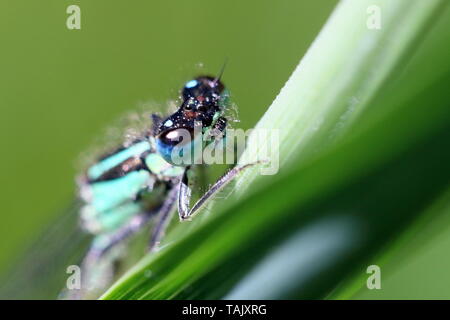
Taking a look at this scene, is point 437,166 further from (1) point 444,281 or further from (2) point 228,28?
(2) point 228,28

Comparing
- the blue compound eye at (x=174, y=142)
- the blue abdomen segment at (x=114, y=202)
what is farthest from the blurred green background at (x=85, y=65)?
the blue compound eye at (x=174, y=142)

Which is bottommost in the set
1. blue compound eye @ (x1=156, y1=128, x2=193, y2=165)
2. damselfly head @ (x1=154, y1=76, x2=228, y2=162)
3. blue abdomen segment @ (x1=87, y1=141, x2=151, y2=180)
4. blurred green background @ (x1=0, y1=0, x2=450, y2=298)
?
blue compound eye @ (x1=156, y1=128, x2=193, y2=165)

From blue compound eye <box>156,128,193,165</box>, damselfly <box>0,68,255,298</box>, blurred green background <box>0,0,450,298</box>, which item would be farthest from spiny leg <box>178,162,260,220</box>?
blurred green background <box>0,0,450,298</box>

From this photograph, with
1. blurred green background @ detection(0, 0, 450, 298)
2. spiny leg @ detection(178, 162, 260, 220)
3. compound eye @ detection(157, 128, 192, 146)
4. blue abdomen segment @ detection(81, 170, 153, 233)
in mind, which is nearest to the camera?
spiny leg @ detection(178, 162, 260, 220)

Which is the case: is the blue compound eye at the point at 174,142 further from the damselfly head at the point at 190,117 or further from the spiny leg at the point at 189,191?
the spiny leg at the point at 189,191

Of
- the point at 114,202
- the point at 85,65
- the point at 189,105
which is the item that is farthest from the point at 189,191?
the point at 85,65

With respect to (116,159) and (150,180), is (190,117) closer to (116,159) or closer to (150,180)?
(150,180)

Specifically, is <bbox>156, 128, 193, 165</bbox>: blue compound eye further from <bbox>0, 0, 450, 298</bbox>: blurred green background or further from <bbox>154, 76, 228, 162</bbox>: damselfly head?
<bbox>0, 0, 450, 298</bbox>: blurred green background
